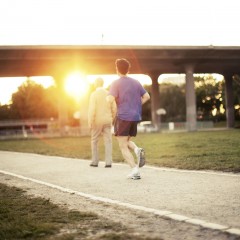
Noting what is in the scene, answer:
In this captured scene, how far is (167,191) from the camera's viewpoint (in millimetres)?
5547

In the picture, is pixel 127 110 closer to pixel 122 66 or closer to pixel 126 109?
pixel 126 109

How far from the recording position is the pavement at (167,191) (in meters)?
3.99

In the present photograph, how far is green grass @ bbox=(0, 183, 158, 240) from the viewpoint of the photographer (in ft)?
11.4

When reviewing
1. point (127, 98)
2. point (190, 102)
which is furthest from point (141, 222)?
point (190, 102)

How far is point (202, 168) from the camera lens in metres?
8.06

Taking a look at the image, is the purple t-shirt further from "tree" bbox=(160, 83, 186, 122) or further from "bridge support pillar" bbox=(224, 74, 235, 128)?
"tree" bbox=(160, 83, 186, 122)

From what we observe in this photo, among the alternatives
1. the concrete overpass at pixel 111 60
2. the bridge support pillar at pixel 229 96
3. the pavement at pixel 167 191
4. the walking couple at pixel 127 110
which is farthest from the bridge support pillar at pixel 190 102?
the walking couple at pixel 127 110

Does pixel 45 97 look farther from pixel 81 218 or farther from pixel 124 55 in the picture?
pixel 81 218

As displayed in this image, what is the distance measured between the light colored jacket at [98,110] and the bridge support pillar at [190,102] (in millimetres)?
33376

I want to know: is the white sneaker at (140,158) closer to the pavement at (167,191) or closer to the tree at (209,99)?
the pavement at (167,191)

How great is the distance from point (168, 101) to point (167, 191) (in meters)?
84.5

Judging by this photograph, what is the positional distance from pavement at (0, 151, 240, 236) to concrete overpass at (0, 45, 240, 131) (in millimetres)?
30745

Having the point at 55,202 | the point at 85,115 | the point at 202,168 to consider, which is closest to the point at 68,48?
the point at 85,115

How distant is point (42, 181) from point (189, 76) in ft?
126
